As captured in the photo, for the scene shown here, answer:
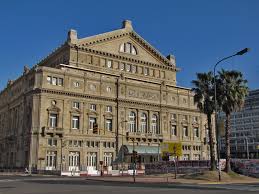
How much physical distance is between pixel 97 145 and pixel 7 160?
72.8ft

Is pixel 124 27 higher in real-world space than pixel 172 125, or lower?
higher

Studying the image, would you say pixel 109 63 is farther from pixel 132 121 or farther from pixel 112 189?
pixel 112 189

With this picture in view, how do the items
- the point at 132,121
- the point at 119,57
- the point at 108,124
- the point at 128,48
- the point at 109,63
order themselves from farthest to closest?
the point at 128,48 < the point at 119,57 < the point at 109,63 < the point at 132,121 < the point at 108,124

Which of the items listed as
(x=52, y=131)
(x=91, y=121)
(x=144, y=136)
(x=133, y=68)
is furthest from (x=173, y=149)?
(x=133, y=68)

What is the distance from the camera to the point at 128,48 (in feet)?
291

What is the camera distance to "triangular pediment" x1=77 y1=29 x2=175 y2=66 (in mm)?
82125

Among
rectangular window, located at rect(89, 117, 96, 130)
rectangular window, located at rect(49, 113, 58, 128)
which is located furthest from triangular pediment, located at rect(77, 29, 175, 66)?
rectangular window, located at rect(49, 113, 58, 128)

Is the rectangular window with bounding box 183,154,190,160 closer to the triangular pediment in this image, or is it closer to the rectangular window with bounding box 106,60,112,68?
the triangular pediment

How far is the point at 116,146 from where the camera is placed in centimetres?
7750

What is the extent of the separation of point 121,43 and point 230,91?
42.1 meters

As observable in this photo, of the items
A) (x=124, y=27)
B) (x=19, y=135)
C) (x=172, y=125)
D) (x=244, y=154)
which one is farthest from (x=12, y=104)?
(x=244, y=154)

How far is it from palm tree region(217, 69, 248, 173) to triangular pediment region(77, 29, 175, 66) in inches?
1518

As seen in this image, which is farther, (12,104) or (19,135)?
(12,104)

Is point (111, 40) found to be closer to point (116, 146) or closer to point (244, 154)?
point (116, 146)
